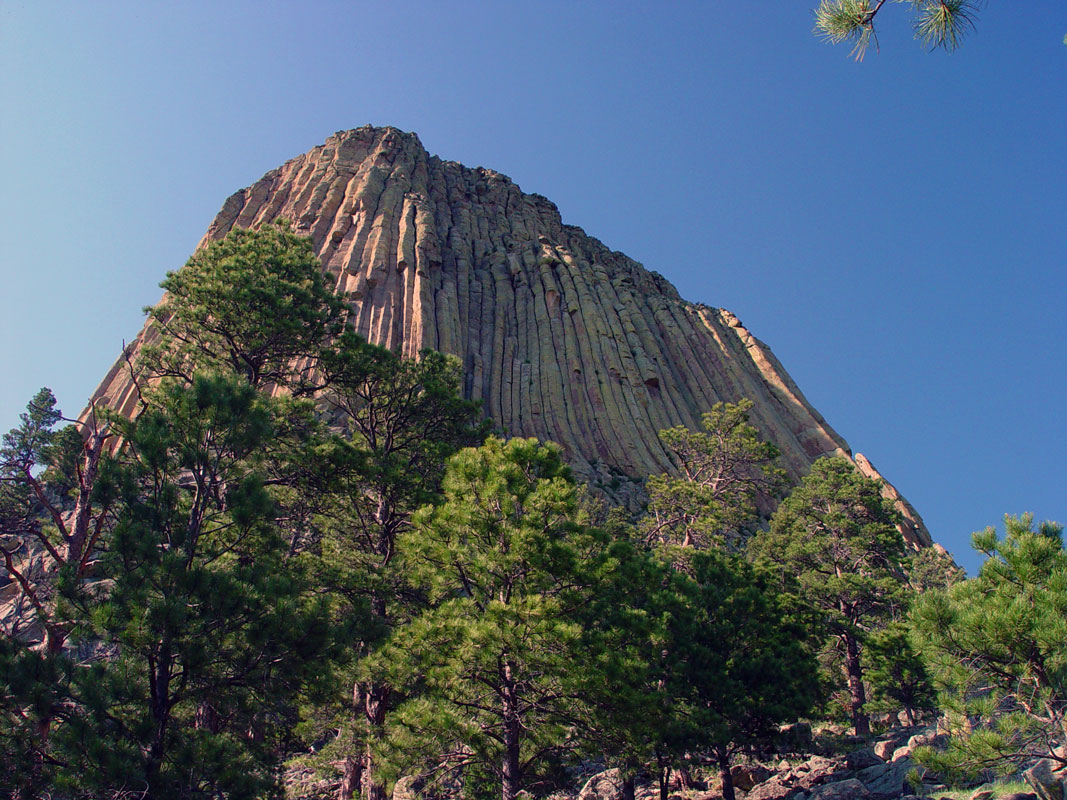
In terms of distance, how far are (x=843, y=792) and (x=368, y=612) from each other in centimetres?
869

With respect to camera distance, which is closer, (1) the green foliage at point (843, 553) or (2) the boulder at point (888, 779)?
(2) the boulder at point (888, 779)

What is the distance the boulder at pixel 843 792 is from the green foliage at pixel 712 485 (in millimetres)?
8065

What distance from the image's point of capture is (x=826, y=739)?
18.8m

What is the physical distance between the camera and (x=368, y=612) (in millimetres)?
11625

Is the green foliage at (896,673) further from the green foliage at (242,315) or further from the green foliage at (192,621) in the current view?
the green foliage at (242,315)

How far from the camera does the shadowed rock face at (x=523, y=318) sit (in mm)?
47188

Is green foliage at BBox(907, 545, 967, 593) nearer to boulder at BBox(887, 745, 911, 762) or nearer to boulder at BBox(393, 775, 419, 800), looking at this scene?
boulder at BBox(887, 745, 911, 762)

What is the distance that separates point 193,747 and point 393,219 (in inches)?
2027

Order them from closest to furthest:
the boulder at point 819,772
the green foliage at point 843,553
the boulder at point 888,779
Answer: the boulder at point 888,779 → the boulder at point 819,772 → the green foliage at point 843,553

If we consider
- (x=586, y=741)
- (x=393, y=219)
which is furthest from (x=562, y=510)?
(x=393, y=219)

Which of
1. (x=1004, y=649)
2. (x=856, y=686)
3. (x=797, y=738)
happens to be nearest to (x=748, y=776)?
(x=797, y=738)

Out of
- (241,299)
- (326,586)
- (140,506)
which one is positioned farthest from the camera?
(241,299)

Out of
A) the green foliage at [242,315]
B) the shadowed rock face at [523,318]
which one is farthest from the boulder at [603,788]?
the shadowed rock face at [523,318]

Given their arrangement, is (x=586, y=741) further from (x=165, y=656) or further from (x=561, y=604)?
(x=165, y=656)
